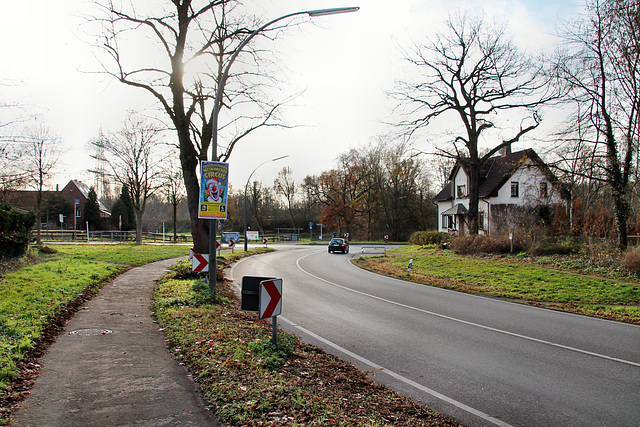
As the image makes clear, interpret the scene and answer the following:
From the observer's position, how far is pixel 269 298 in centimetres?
637

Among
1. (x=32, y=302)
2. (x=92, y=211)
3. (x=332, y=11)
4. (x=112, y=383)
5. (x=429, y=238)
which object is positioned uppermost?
(x=332, y=11)

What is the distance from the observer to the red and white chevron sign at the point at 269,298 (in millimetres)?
6273

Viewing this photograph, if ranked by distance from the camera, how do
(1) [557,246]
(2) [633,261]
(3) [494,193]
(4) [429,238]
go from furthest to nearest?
(3) [494,193], (4) [429,238], (1) [557,246], (2) [633,261]

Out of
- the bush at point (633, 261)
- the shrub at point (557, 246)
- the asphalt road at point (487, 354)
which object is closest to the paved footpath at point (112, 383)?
the asphalt road at point (487, 354)

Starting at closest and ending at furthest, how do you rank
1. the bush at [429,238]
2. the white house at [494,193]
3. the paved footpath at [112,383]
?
the paved footpath at [112,383] < the bush at [429,238] < the white house at [494,193]

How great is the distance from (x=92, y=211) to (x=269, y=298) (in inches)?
2664

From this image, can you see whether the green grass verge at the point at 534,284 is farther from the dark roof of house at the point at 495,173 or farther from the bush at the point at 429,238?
the dark roof of house at the point at 495,173

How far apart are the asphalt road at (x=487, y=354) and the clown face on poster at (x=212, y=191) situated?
10.5 feet

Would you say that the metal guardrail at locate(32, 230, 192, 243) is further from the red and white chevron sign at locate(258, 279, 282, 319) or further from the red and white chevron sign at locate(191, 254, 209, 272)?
the red and white chevron sign at locate(258, 279, 282, 319)

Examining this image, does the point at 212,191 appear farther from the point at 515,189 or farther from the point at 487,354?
the point at 515,189

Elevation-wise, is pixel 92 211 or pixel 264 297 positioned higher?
pixel 92 211

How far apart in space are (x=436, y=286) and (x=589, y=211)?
14.4 meters

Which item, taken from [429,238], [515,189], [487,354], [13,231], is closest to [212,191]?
[487,354]

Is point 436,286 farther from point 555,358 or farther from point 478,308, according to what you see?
point 555,358
